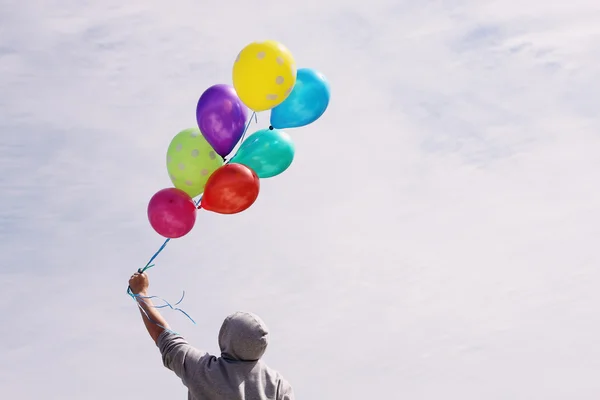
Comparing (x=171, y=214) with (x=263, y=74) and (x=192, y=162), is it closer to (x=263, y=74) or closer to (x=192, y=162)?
(x=192, y=162)

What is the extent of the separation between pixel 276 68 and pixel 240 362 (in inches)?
112

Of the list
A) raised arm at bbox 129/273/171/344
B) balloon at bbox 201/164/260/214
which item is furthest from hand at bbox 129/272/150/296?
balloon at bbox 201/164/260/214

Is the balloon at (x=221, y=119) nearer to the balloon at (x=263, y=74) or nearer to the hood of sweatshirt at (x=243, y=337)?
the balloon at (x=263, y=74)

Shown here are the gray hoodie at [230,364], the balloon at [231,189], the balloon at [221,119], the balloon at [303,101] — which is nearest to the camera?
the gray hoodie at [230,364]

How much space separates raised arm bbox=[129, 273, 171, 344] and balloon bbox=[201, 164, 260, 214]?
1.20 meters

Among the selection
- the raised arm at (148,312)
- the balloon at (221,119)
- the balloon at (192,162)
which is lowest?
the raised arm at (148,312)

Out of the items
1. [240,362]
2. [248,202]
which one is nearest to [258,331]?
[240,362]

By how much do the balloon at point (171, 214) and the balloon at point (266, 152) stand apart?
2.13 ft

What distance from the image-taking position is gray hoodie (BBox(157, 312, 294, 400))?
4.69m

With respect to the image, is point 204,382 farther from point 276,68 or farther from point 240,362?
point 276,68

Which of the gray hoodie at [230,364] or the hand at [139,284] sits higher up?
the hand at [139,284]

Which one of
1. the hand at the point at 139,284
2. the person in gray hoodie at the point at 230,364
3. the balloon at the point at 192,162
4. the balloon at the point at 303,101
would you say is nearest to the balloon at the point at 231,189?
the balloon at the point at 192,162

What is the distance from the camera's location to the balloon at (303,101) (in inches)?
281

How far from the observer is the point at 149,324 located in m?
5.10
